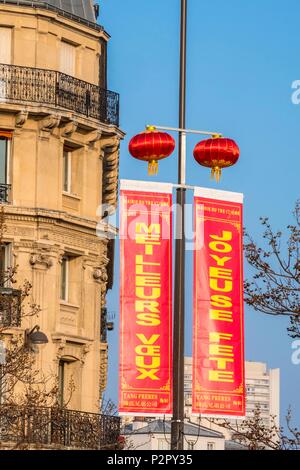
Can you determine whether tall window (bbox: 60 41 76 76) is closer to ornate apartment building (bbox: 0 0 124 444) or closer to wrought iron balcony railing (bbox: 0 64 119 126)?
ornate apartment building (bbox: 0 0 124 444)

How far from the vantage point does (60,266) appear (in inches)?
2122

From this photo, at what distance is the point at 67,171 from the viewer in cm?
5503

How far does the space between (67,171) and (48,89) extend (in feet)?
8.86

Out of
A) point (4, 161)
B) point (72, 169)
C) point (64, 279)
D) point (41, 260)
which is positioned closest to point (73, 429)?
point (41, 260)

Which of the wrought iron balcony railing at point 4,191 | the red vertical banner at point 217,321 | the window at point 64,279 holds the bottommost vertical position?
the red vertical banner at point 217,321

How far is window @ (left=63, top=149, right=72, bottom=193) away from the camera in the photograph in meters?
54.9

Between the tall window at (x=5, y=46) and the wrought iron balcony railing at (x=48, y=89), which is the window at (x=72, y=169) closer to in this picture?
the wrought iron balcony railing at (x=48, y=89)

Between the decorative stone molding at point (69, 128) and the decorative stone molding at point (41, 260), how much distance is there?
366cm

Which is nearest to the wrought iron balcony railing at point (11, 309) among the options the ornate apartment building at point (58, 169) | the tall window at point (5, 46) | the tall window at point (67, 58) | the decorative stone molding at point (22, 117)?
the ornate apartment building at point (58, 169)

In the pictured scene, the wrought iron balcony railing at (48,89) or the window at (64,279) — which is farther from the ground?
the wrought iron balcony railing at (48,89)

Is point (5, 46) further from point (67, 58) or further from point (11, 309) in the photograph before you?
point (11, 309)

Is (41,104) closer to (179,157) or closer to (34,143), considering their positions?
(34,143)

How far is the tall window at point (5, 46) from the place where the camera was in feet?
177
